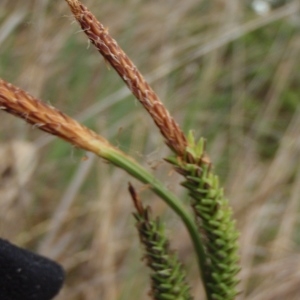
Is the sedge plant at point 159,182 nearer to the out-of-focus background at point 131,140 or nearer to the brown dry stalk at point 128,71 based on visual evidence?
the brown dry stalk at point 128,71

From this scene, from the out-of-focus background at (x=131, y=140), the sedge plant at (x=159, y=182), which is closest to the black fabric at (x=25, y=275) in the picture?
the sedge plant at (x=159, y=182)

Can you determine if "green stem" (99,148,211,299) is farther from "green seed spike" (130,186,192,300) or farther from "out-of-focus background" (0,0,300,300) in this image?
"out-of-focus background" (0,0,300,300)

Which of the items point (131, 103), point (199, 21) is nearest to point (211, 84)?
point (199, 21)

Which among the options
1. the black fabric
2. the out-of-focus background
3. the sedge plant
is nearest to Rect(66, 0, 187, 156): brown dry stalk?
the sedge plant

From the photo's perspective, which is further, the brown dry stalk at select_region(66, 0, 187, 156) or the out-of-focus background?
the out-of-focus background

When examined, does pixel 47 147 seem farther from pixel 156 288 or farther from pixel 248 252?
pixel 156 288

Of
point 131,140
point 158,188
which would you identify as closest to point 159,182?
point 158,188

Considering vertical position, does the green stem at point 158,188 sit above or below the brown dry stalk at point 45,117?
below

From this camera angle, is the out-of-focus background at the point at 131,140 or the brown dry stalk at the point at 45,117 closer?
the brown dry stalk at the point at 45,117
